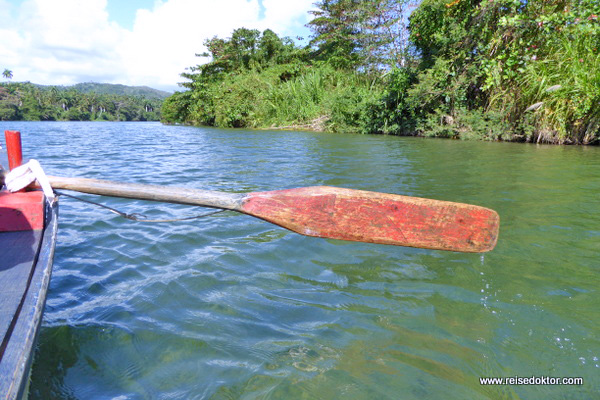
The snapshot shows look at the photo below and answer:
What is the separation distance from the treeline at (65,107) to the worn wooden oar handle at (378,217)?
7594cm

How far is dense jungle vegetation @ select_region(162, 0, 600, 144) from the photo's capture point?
9.85 metres

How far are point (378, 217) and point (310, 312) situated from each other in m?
0.72

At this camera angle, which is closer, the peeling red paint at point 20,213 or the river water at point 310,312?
the river water at point 310,312


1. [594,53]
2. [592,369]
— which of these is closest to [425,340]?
[592,369]

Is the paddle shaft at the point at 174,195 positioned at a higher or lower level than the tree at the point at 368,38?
lower

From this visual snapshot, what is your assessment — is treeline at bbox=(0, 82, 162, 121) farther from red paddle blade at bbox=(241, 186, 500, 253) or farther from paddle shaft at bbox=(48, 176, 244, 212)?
red paddle blade at bbox=(241, 186, 500, 253)

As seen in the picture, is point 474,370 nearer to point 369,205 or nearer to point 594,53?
point 369,205

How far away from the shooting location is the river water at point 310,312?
1669 millimetres

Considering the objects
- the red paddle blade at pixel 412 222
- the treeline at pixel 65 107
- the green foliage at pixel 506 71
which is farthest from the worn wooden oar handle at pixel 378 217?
the treeline at pixel 65 107

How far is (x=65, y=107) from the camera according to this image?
82625mm

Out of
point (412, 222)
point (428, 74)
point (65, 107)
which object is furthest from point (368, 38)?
point (65, 107)

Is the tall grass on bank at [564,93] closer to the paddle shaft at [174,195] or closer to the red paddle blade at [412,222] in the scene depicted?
the red paddle blade at [412,222]

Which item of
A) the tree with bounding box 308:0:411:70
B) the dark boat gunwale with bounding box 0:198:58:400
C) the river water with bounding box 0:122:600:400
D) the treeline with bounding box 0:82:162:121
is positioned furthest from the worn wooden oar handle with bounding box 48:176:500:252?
the treeline with bounding box 0:82:162:121

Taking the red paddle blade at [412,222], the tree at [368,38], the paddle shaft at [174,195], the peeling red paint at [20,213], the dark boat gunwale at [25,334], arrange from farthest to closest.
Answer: the tree at [368,38] → the peeling red paint at [20,213] → the paddle shaft at [174,195] → the red paddle blade at [412,222] → the dark boat gunwale at [25,334]
